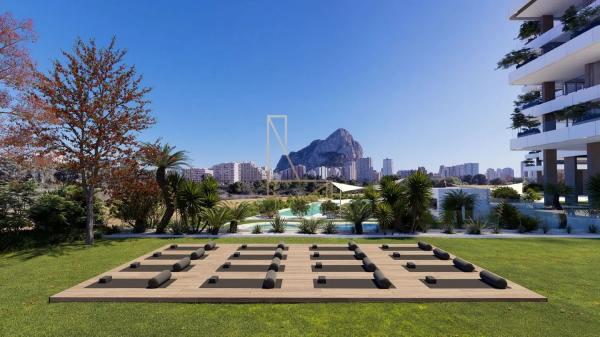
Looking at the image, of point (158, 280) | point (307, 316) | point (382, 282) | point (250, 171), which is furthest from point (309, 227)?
point (250, 171)

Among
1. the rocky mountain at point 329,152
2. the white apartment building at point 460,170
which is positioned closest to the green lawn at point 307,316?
the rocky mountain at point 329,152

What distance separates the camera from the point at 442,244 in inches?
367

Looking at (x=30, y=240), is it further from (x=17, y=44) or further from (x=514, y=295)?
(x=514, y=295)

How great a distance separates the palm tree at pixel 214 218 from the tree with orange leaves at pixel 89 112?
3.39 meters

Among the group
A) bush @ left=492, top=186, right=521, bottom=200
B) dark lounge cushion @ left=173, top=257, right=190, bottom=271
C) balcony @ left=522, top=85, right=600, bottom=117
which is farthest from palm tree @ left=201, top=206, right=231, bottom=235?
bush @ left=492, top=186, right=521, bottom=200

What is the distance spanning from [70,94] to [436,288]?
1144 centimetres

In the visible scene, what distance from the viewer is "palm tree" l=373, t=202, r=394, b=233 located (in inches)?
439

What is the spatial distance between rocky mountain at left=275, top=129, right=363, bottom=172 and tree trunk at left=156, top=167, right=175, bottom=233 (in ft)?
477

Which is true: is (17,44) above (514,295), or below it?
above

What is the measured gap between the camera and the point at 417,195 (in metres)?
11.3

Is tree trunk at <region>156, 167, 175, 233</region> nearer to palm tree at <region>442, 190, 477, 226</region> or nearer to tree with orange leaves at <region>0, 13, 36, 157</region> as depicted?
tree with orange leaves at <region>0, 13, 36, 157</region>

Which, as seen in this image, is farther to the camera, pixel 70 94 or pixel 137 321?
pixel 70 94

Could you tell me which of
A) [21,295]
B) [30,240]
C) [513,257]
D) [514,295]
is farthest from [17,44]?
[513,257]

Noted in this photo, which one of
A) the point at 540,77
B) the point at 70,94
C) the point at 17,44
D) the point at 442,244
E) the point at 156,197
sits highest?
the point at 540,77
